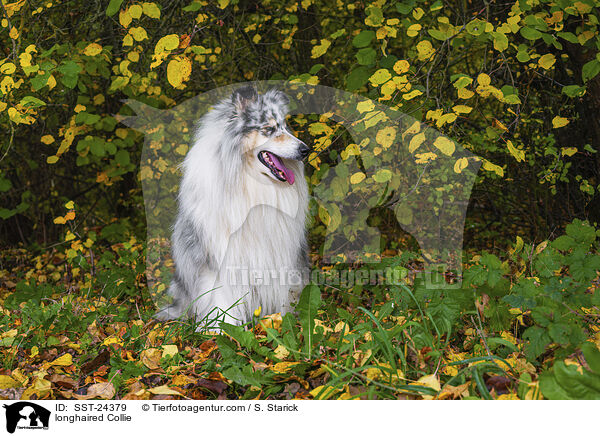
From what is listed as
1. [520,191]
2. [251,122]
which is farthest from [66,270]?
[520,191]

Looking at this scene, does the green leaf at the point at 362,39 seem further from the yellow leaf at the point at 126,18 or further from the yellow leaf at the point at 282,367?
the yellow leaf at the point at 282,367

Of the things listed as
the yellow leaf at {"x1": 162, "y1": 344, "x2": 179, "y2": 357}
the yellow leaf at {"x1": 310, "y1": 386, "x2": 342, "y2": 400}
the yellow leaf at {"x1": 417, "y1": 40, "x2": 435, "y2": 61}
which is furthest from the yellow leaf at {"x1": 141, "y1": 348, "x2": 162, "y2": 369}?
the yellow leaf at {"x1": 417, "y1": 40, "x2": 435, "y2": 61}

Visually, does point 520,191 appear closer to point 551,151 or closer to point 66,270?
point 551,151

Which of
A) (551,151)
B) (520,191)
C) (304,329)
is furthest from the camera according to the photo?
(520,191)

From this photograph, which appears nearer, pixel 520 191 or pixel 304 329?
pixel 304 329

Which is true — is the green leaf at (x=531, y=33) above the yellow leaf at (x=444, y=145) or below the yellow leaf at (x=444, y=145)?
above

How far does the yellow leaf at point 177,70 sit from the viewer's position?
2.85m

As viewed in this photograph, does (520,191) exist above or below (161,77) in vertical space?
below

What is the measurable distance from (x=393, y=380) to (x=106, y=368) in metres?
1.39

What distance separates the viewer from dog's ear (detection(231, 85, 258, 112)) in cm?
282

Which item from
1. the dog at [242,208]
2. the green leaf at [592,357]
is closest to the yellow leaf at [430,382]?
the green leaf at [592,357]

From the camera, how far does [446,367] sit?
206 centimetres

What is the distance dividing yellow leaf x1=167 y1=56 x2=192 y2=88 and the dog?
0.27m
